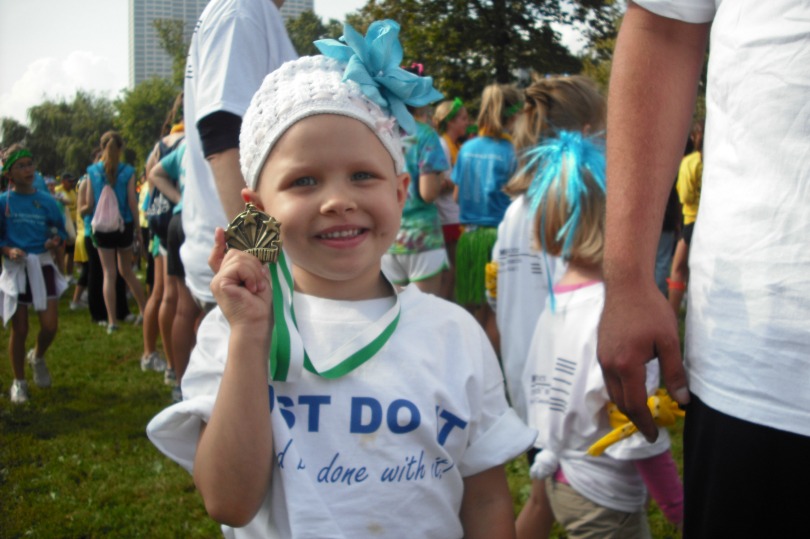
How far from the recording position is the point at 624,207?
1447mm

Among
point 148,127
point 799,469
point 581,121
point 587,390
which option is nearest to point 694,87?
point 799,469

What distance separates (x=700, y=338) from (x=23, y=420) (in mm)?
5314

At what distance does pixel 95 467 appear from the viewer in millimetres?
4512

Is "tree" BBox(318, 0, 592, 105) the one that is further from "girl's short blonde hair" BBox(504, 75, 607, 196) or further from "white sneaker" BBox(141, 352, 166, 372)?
"girl's short blonde hair" BBox(504, 75, 607, 196)

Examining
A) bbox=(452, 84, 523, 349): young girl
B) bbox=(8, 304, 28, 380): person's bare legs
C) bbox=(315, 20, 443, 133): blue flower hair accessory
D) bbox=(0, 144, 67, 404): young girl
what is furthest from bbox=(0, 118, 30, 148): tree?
bbox=(452, 84, 523, 349): young girl

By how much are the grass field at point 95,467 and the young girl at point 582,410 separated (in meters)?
1.07

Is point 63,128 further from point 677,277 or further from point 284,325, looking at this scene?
point 677,277

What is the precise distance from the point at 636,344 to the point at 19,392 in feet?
18.7

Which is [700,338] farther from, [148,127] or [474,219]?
[148,127]

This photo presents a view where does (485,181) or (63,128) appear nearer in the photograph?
(63,128)

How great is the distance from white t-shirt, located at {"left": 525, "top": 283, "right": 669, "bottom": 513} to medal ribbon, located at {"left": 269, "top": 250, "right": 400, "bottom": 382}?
1.04m

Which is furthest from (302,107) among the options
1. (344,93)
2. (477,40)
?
(477,40)

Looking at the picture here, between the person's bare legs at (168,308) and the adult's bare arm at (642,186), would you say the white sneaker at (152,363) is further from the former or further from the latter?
the adult's bare arm at (642,186)

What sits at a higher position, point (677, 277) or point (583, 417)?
point (583, 417)
